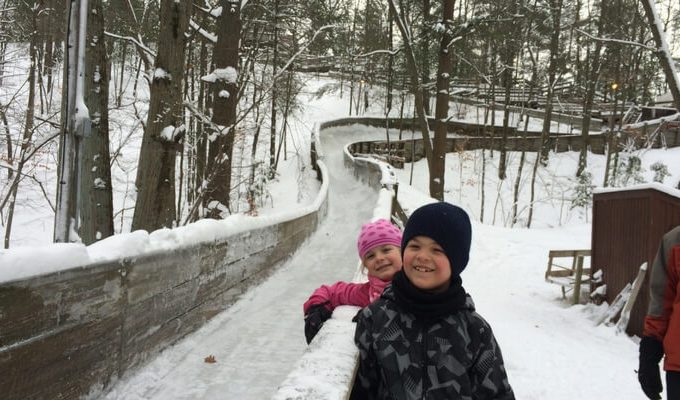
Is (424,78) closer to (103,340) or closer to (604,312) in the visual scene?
(604,312)

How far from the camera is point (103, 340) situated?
12.2 ft

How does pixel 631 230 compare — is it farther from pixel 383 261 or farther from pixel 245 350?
pixel 383 261

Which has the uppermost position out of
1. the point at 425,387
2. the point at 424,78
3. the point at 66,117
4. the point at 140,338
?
the point at 424,78

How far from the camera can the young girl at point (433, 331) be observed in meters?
2.04

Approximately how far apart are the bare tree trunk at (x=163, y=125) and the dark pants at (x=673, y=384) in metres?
6.71

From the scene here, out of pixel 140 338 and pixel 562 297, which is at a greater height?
pixel 140 338

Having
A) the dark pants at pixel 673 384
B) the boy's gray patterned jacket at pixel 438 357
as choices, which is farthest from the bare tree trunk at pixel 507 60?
the boy's gray patterned jacket at pixel 438 357

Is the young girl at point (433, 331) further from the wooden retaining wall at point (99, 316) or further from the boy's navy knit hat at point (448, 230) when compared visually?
the wooden retaining wall at point (99, 316)

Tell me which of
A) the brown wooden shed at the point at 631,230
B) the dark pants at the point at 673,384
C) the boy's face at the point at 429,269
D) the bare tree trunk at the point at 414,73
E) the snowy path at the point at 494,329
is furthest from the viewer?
the bare tree trunk at the point at 414,73

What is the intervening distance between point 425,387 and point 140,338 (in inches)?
115

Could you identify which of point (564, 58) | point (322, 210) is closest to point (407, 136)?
point (564, 58)

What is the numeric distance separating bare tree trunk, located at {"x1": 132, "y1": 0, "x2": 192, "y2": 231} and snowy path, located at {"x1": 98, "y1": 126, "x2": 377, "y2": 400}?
2.00 meters

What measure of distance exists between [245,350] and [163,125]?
4.08m

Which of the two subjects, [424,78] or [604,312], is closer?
[604,312]
